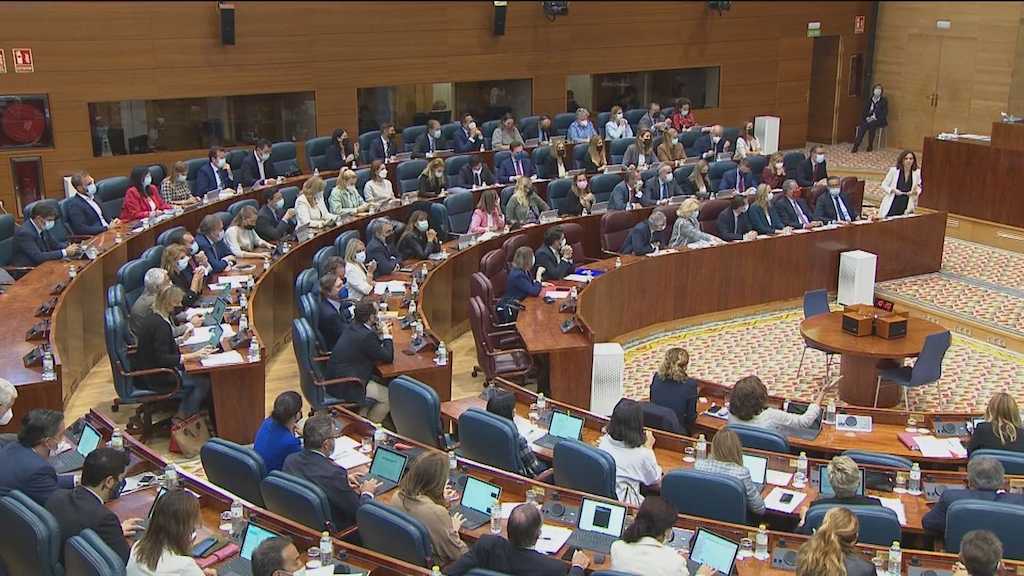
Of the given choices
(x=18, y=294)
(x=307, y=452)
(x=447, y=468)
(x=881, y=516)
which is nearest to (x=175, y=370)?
(x=18, y=294)

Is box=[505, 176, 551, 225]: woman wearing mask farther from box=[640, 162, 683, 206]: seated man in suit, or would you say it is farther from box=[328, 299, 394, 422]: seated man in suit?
box=[328, 299, 394, 422]: seated man in suit

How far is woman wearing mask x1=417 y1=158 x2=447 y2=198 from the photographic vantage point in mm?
13727

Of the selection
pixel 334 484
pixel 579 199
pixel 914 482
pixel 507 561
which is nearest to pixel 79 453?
pixel 334 484

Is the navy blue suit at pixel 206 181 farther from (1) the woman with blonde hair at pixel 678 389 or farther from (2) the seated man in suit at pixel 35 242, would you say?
(1) the woman with blonde hair at pixel 678 389

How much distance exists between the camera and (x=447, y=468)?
5.75 m

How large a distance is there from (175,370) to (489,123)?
9.85m

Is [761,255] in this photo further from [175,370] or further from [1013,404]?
[175,370]

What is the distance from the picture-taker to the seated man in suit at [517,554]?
509cm

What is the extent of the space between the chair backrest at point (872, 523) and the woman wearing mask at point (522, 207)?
24.0 feet

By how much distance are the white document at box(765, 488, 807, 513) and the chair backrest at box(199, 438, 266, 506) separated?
285 cm

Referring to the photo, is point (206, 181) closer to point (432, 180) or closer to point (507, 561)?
point (432, 180)

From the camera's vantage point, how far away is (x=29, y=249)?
10930 mm

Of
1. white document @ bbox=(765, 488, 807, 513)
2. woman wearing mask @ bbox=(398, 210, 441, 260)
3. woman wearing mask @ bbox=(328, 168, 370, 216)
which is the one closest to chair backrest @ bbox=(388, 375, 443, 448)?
white document @ bbox=(765, 488, 807, 513)

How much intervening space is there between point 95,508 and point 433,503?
165cm
